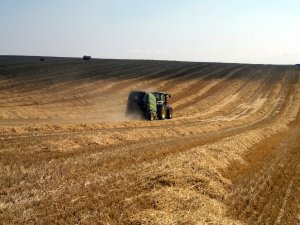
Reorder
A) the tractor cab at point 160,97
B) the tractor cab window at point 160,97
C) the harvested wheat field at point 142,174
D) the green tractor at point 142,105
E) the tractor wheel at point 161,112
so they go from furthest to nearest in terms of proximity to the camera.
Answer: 1. the tractor cab window at point 160,97
2. the tractor cab at point 160,97
3. the tractor wheel at point 161,112
4. the green tractor at point 142,105
5. the harvested wheat field at point 142,174

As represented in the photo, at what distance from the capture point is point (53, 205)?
32.2 feet

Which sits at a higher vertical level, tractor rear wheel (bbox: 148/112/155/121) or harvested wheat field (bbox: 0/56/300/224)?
harvested wheat field (bbox: 0/56/300/224)

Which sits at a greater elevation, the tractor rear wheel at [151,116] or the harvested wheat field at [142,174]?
the harvested wheat field at [142,174]

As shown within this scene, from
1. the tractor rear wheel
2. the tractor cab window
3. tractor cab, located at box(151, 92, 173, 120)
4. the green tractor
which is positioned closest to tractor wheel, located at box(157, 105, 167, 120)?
tractor cab, located at box(151, 92, 173, 120)

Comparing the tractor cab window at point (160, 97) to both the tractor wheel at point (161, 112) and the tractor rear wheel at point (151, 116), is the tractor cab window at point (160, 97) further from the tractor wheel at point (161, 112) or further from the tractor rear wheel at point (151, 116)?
the tractor rear wheel at point (151, 116)

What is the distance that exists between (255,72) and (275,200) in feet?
234

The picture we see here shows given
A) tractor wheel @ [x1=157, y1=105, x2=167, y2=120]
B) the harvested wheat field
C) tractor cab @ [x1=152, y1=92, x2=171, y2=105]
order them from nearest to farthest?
the harvested wheat field
tractor wheel @ [x1=157, y1=105, x2=167, y2=120]
tractor cab @ [x1=152, y1=92, x2=171, y2=105]

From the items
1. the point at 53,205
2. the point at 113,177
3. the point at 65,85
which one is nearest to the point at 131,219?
the point at 53,205

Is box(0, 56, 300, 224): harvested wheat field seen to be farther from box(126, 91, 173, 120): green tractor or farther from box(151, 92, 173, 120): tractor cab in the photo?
box(151, 92, 173, 120): tractor cab

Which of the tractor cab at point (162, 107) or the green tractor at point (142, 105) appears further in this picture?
the tractor cab at point (162, 107)

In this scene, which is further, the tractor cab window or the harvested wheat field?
the tractor cab window

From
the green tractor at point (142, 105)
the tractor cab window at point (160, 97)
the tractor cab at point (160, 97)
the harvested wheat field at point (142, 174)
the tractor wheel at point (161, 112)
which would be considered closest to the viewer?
the harvested wheat field at point (142, 174)

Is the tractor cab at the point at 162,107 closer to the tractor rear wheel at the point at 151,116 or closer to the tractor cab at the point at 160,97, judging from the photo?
the tractor cab at the point at 160,97

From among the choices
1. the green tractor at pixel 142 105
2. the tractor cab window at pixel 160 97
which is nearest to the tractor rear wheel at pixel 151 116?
the green tractor at pixel 142 105
